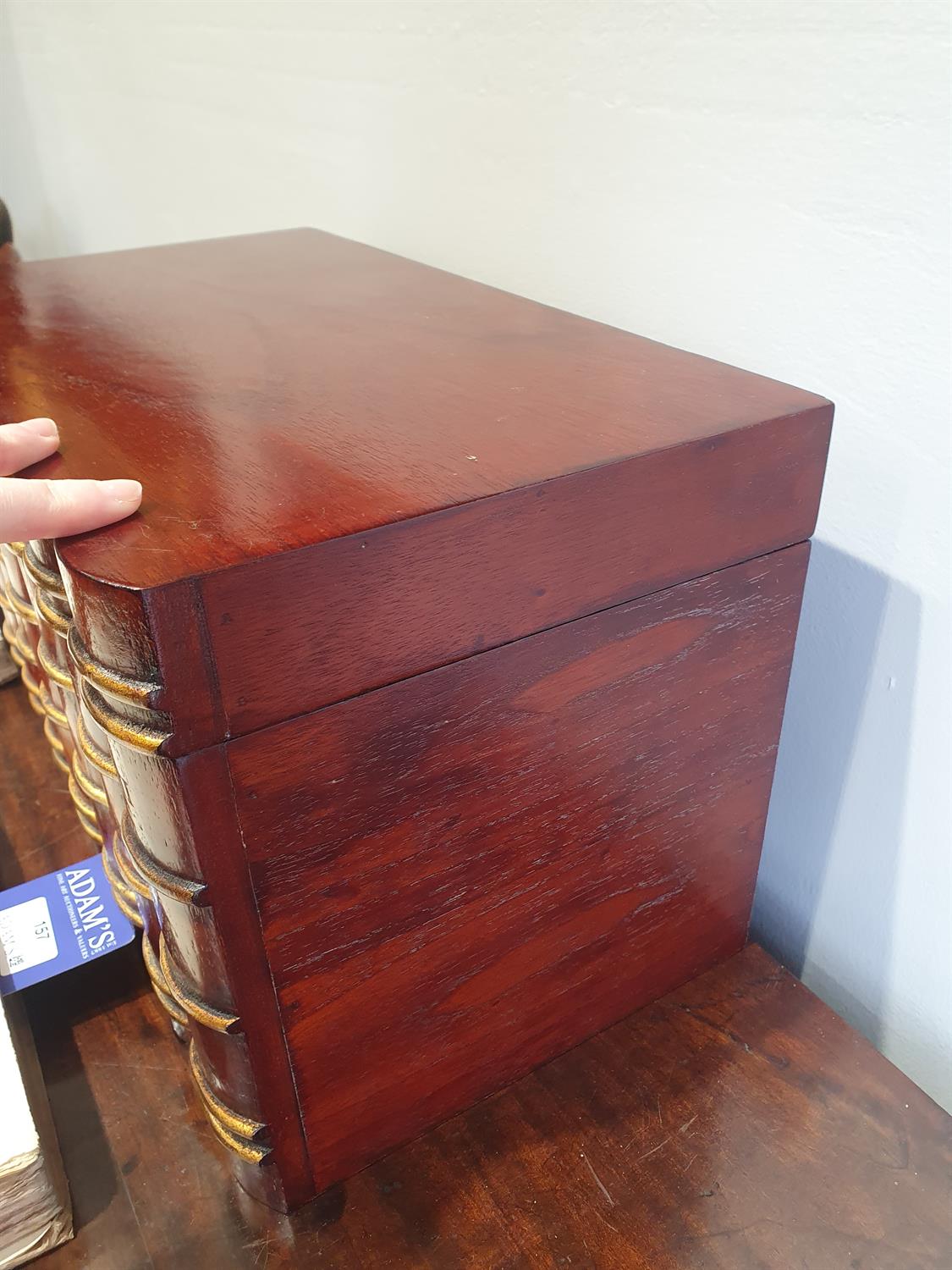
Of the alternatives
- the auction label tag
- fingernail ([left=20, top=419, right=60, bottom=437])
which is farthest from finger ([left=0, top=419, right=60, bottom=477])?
the auction label tag

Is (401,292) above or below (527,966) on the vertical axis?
above

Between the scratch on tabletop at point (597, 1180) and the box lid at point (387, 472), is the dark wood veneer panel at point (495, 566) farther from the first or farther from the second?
the scratch on tabletop at point (597, 1180)

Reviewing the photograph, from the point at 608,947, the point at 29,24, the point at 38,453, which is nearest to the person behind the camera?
the point at 38,453

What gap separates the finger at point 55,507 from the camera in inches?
15.4

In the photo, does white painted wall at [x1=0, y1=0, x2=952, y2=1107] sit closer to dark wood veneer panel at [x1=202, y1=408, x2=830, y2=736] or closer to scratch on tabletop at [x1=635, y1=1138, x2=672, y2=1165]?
dark wood veneer panel at [x1=202, y1=408, x2=830, y2=736]

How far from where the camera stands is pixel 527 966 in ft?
1.85

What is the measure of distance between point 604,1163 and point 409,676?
318mm

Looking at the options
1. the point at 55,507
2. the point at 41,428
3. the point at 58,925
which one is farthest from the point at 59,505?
the point at 58,925

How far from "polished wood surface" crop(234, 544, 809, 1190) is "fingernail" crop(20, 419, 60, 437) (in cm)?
20

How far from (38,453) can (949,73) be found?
0.47 meters

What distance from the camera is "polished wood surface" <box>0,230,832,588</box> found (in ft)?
1.36

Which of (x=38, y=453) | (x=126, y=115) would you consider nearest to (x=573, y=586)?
(x=38, y=453)

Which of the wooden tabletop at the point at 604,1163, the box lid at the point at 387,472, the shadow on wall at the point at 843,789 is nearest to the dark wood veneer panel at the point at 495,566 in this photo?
the box lid at the point at 387,472

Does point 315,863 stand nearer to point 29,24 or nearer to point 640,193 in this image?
point 640,193
